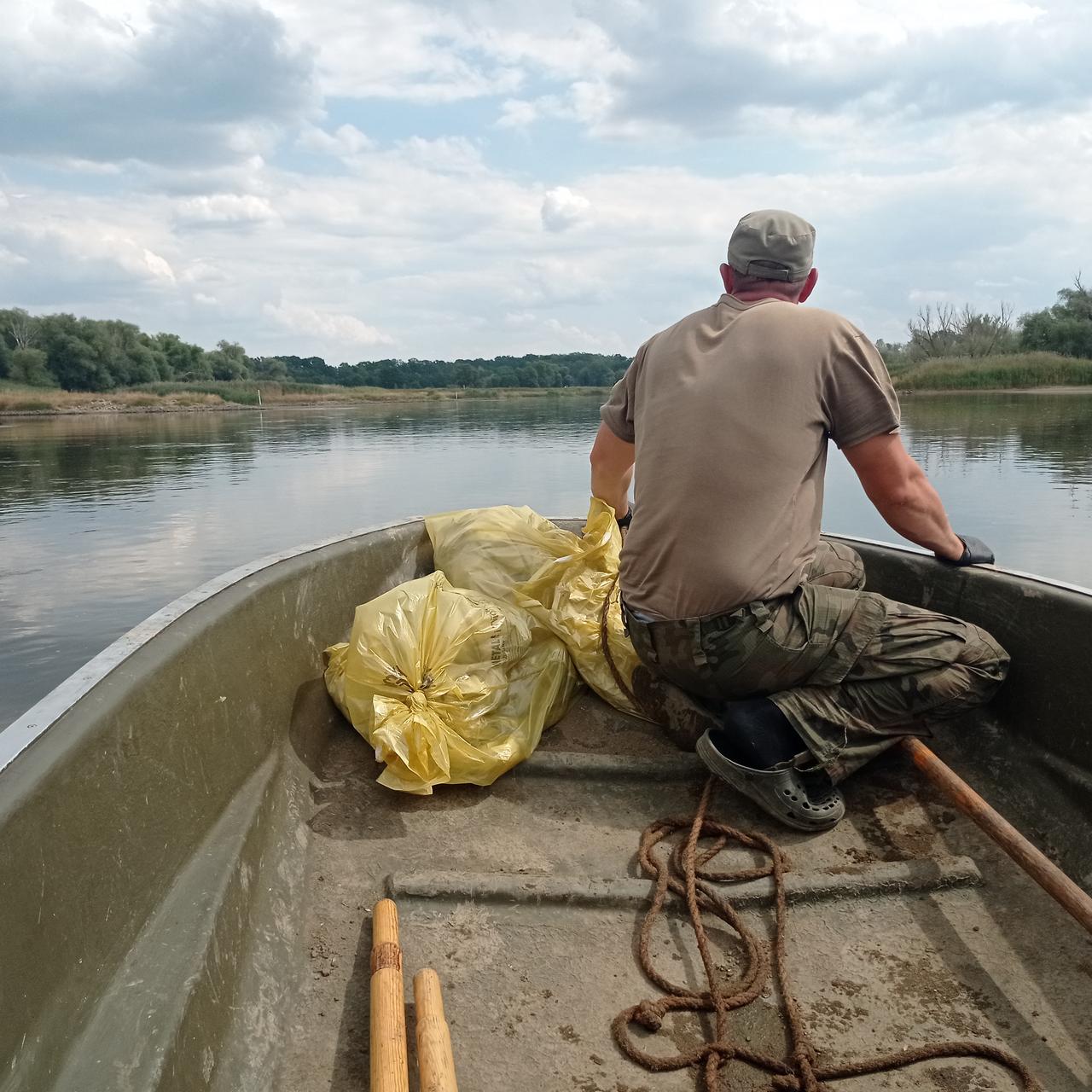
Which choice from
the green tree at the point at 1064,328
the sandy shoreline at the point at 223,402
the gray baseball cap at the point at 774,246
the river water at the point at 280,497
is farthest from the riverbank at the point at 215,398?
the gray baseball cap at the point at 774,246

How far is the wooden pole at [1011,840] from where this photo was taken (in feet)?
6.53

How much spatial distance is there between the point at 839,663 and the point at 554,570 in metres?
1.22

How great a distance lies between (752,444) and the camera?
2500mm

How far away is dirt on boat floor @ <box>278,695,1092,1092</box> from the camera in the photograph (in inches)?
75.8

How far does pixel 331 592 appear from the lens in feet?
11.3

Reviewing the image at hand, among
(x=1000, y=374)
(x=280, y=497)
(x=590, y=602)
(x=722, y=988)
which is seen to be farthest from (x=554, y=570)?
(x=1000, y=374)

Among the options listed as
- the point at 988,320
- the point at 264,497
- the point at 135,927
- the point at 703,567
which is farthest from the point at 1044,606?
the point at 988,320

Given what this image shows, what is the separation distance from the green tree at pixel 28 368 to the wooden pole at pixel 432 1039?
7855cm

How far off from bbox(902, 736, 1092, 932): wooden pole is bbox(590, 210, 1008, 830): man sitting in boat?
0.57 ft

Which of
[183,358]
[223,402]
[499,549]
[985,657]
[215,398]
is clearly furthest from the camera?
[183,358]

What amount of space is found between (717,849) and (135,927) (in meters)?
1.50

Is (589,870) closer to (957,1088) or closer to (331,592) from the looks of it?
(957,1088)

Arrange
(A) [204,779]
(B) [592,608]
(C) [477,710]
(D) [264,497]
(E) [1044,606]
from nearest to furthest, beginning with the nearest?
1. (A) [204,779]
2. (E) [1044,606]
3. (C) [477,710]
4. (B) [592,608]
5. (D) [264,497]

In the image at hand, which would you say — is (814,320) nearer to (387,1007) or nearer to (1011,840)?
(1011,840)
